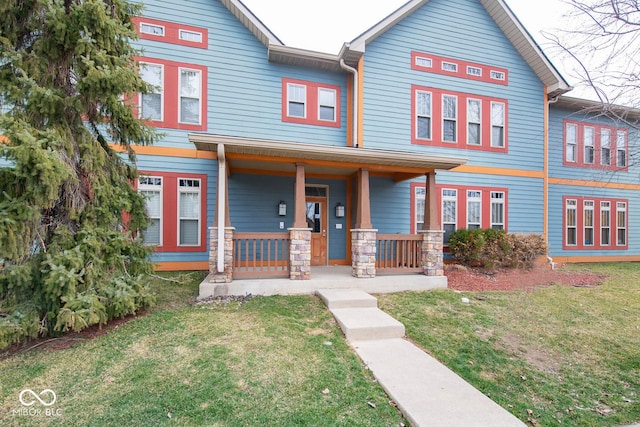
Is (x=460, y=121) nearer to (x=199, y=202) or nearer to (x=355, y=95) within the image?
(x=355, y=95)

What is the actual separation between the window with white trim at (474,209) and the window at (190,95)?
333 inches

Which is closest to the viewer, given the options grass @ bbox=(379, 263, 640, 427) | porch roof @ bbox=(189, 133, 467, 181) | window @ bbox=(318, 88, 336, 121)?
grass @ bbox=(379, 263, 640, 427)

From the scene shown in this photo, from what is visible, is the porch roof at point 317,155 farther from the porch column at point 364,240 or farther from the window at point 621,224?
the window at point 621,224

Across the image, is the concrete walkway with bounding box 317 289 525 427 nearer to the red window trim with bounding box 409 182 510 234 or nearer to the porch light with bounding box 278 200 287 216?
the porch light with bounding box 278 200 287 216

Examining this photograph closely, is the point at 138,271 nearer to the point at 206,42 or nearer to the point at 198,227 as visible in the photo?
the point at 198,227

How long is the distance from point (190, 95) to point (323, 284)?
6.05 meters

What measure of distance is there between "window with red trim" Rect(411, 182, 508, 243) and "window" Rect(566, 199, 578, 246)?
327 cm

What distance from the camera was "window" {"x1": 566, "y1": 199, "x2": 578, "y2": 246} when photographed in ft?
36.5

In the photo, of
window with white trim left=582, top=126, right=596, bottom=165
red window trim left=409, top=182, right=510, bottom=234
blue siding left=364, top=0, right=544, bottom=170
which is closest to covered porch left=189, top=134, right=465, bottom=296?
red window trim left=409, top=182, right=510, bottom=234

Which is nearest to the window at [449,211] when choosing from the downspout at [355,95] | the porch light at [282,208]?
the downspout at [355,95]

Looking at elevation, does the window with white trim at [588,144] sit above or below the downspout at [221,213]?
above

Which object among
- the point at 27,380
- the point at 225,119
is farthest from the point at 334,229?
the point at 27,380

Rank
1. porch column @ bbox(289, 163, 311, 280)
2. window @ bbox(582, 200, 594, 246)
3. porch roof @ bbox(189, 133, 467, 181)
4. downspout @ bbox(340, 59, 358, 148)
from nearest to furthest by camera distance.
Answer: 1. porch roof @ bbox(189, 133, 467, 181)
2. porch column @ bbox(289, 163, 311, 280)
3. downspout @ bbox(340, 59, 358, 148)
4. window @ bbox(582, 200, 594, 246)

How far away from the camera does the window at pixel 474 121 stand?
9.71m
